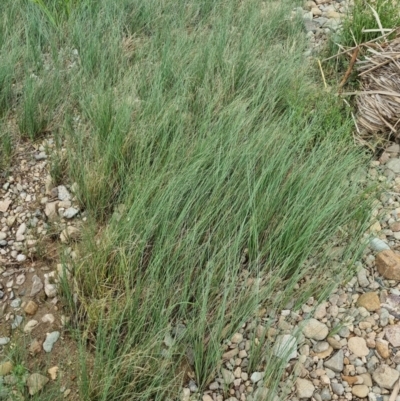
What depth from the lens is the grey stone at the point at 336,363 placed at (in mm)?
1595

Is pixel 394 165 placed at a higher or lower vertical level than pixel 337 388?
higher

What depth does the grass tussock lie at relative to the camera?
157cm

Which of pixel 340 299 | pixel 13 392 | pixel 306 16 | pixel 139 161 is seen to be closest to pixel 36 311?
pixel 13 392

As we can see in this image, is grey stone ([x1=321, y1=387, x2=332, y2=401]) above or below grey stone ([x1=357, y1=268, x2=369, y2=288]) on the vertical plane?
below

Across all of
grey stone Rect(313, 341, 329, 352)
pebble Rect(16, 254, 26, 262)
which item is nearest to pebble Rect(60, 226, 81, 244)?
pebble Rect(16, 254, 26, 262)

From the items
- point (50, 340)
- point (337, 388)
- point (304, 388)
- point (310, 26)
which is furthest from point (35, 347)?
point (310, 26)

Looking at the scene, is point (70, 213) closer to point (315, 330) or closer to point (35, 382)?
point (35, 382)

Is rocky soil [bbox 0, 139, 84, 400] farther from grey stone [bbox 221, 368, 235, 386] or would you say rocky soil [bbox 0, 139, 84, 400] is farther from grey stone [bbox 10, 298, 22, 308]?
grey stone [bbox 221, 368, 235, 386]

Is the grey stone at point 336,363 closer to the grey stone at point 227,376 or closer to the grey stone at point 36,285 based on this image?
the grey stone at point 227,376

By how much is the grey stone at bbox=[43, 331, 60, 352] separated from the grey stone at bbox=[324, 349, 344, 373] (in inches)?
33.9

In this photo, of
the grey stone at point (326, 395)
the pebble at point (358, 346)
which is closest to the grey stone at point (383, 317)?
the pebble at point (358, 346)

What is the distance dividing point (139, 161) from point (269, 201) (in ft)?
1.74

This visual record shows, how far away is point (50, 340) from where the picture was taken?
163 cm

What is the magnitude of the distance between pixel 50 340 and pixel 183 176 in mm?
723
